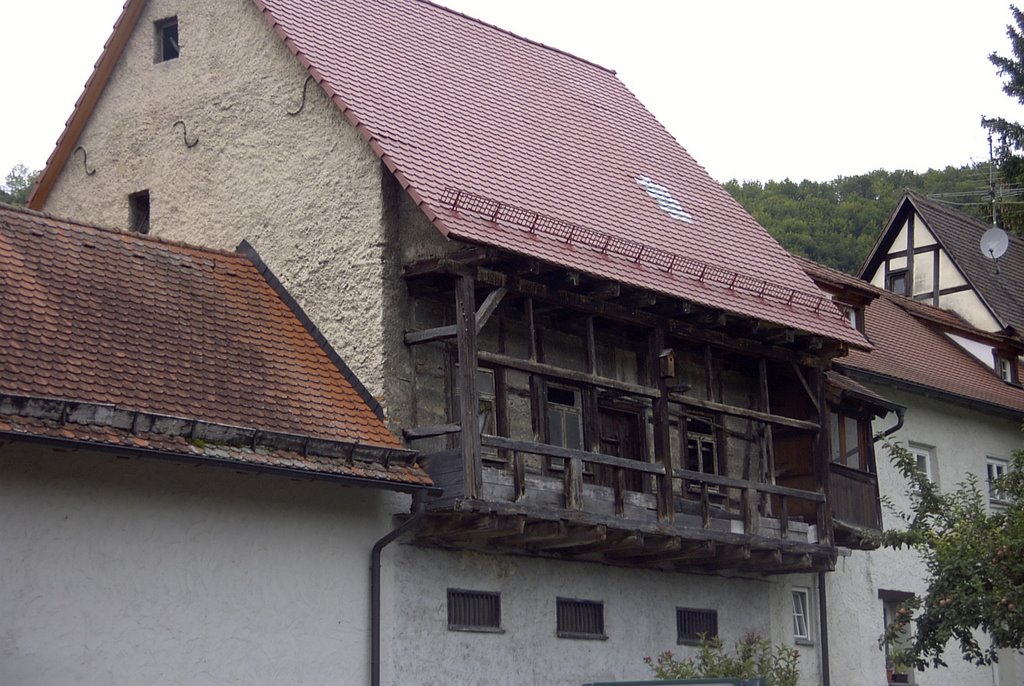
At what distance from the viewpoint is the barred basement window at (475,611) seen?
18.3 metres

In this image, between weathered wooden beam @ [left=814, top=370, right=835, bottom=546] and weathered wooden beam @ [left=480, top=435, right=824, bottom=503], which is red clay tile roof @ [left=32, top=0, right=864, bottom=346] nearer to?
weathered wooden beam @ [left=814, top=370, right=835, bottom=546]

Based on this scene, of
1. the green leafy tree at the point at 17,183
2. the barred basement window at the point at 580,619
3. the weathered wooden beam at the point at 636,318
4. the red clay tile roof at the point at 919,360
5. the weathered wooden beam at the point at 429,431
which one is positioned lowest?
the barred basement window at the point at 580,619

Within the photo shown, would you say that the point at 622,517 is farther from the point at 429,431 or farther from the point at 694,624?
the point at 694,624

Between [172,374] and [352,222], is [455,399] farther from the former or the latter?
[172,374]

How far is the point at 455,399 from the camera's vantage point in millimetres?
18516

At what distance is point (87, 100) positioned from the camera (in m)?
21.9

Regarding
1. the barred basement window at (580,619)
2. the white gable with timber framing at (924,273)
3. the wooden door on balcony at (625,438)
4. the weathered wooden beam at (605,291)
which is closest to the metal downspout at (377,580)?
the barred basement window at (580,619)

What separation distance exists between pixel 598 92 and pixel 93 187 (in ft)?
27.9

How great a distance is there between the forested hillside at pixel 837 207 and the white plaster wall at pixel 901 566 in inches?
639

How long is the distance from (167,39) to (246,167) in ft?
9.43

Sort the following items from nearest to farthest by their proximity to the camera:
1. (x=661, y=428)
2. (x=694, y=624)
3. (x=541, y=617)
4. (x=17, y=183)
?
(x=541, y=617) → (x=661, y=428) → (x=694, y=624) → (x=17, y=183)

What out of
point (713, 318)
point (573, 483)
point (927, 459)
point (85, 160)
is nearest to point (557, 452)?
point (573, 483)

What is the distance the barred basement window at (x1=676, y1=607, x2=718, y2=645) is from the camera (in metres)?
21.5

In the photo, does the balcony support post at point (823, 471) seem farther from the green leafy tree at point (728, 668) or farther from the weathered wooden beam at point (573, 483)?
the weathered wooden beam at point (573, 483)
